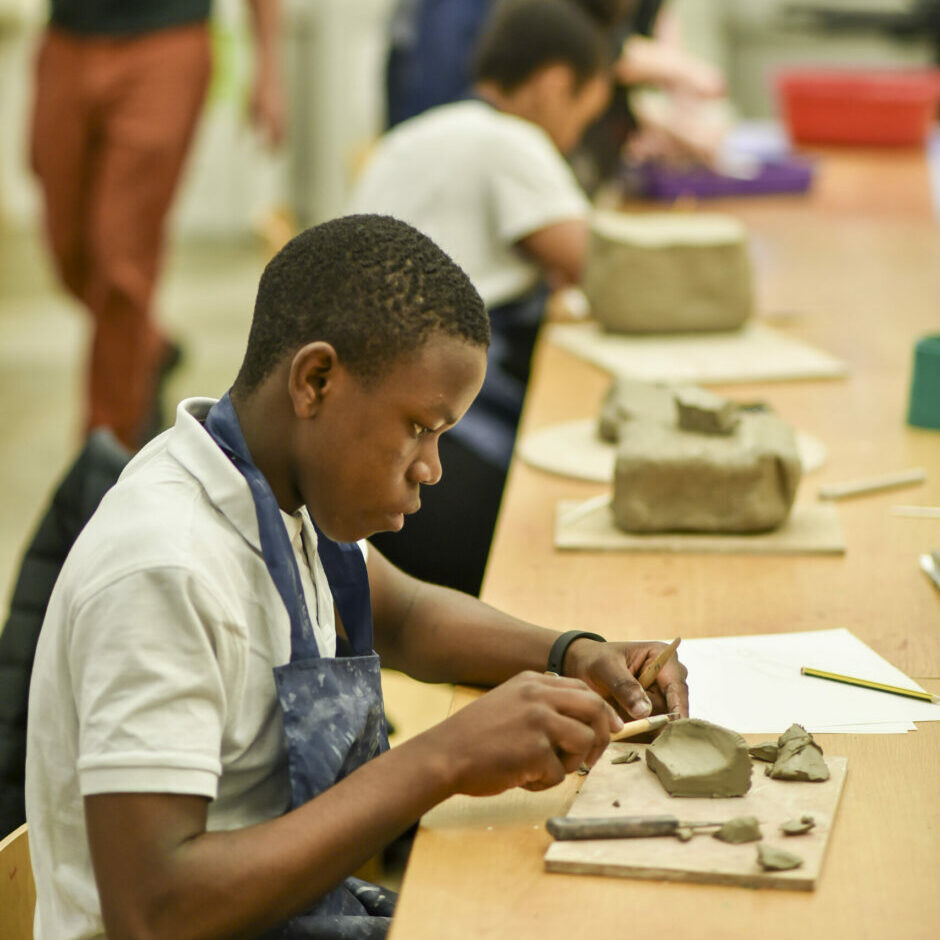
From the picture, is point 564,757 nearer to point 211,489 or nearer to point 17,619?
point 211,489

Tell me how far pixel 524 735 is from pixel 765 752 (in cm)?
22

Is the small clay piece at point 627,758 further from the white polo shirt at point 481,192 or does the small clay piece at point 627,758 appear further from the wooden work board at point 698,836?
the white polo shirt at point 481,192

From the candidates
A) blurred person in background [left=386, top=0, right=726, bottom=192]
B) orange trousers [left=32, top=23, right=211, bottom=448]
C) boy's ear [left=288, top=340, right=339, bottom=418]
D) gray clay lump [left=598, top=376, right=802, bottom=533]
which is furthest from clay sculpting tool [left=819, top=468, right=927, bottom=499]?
orange trousers [left=32, top=23, right=211, bottom=448]

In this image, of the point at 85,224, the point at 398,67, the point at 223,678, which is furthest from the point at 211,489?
the point at 398,67

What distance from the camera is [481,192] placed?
2.74 meters

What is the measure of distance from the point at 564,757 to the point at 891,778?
27 centimetres

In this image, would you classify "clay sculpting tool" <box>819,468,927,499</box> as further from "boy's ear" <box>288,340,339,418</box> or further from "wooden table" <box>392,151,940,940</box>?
"boy's ear" <box>288,340,339,418</box>

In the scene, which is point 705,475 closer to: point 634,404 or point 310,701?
point 634,404

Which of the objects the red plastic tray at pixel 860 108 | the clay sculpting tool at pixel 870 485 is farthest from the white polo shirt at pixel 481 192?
the red plastic tray at pixel 860 108

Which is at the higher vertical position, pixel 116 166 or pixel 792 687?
pixel 792 687

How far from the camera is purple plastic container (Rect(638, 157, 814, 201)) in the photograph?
4.04 m

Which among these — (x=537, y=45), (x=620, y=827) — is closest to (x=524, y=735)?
(x=620, y=827)

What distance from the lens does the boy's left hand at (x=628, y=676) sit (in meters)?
1.28

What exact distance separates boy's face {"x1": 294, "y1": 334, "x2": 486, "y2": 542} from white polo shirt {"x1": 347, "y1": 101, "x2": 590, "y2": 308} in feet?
5.21
